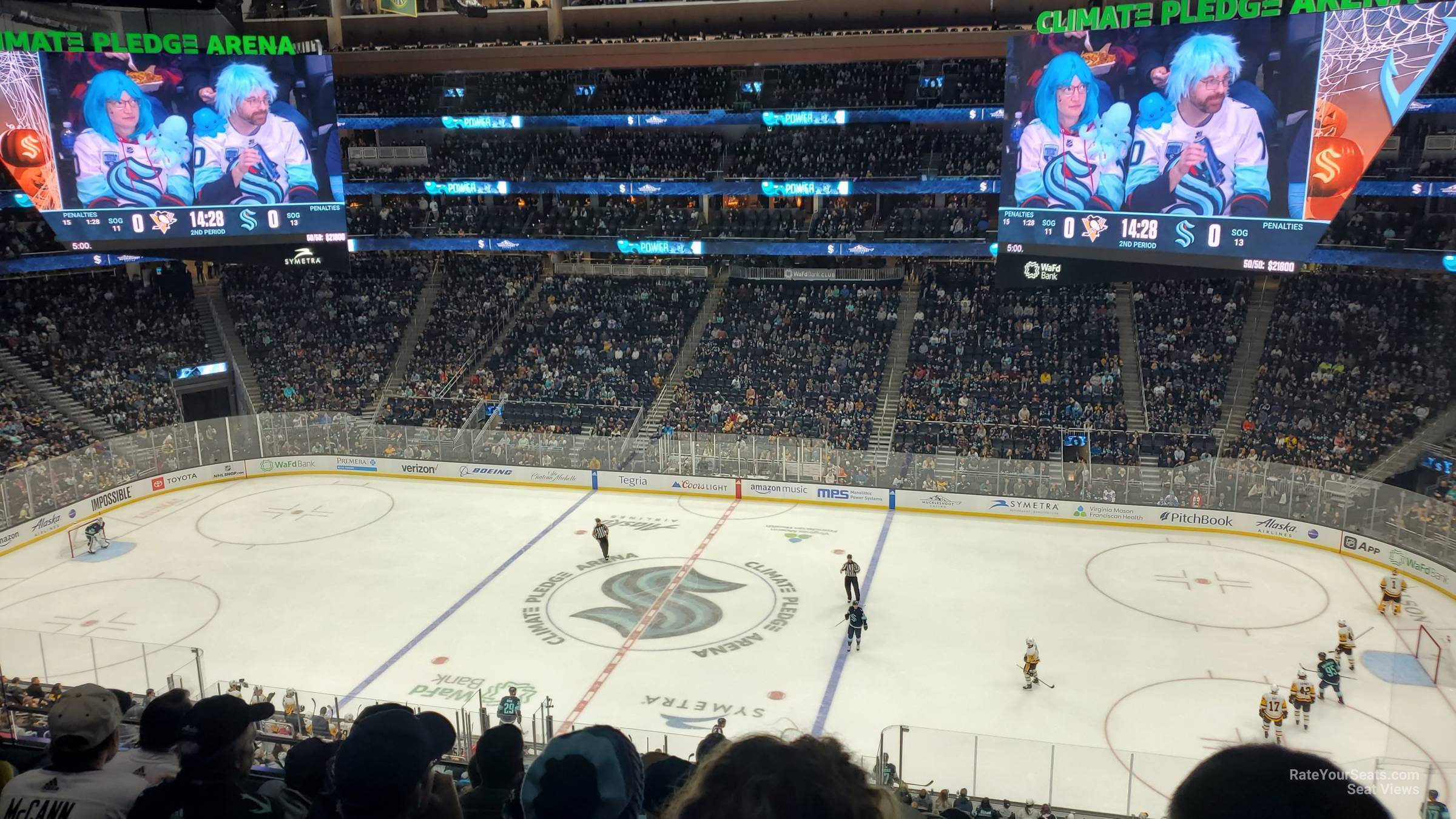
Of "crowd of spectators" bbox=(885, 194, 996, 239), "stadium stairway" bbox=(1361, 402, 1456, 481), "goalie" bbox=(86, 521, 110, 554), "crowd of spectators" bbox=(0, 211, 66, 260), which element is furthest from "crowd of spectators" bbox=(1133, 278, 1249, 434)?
"crowd of spectators" bbox=(0, 211, 66, 260)

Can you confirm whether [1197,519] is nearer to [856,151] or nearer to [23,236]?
[856,151]

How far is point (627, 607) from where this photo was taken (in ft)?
67.8

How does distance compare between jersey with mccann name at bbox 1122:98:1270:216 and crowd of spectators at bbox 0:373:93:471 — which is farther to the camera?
crowd of spectators at bbox 0:373:93:471

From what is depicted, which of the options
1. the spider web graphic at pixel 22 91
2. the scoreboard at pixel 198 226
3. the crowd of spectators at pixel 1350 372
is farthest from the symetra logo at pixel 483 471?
the crowd of spectators at pixel 1350 372

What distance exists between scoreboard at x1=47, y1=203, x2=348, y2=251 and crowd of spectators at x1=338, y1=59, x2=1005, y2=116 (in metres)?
10.4

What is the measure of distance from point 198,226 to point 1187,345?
27760 mm

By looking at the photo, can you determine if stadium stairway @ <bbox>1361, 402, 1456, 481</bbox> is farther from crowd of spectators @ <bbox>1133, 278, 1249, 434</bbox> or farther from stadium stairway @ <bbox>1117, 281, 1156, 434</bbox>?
stadium stairway @ <bbox>1117, 281, 1156, 434</bbox>

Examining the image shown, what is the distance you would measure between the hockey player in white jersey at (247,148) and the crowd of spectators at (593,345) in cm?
863

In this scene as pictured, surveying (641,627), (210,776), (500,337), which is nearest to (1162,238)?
(641,627)

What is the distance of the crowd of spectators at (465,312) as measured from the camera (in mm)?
35625

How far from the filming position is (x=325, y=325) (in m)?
38.2

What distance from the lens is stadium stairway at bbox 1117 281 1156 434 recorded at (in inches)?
1168

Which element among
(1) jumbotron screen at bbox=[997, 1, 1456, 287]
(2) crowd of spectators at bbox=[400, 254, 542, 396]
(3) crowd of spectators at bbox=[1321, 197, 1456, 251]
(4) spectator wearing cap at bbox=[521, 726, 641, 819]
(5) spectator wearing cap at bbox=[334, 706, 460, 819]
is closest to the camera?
(4) spectator wearing cap at bbox=[521, 726, 641, 819]

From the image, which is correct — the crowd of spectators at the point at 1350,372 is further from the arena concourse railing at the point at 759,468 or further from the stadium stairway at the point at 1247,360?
the arena concourse railing at the point at 759,468
